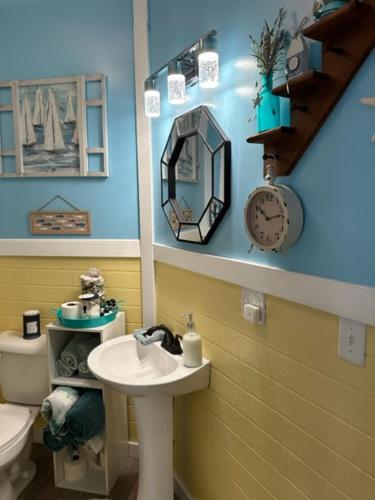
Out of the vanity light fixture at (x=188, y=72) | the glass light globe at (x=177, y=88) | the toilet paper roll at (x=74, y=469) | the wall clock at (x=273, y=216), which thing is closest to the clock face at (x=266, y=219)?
the wall clock at (x=273, y=216)

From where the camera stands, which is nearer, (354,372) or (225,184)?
(354,372)

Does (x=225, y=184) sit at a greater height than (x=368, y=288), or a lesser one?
greater

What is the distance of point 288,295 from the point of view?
1121 mm

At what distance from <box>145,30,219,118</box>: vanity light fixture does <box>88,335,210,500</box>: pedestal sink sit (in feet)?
3.74

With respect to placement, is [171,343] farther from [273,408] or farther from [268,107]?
[268,107]

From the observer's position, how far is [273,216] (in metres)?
1.09

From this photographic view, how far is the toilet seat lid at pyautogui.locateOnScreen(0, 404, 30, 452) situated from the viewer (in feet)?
5.70

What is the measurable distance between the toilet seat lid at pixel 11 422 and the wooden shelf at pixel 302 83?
190 centimetres

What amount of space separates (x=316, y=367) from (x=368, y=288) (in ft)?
1.02

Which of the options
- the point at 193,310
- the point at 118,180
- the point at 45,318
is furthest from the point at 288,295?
the point at 45,318

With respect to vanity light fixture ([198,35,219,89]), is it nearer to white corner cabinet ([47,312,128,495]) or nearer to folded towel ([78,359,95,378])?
white corner cabinet ([47,312,128,495])

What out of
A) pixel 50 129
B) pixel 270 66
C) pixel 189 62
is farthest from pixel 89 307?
pixel 270 66

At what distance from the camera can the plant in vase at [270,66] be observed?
107 cm

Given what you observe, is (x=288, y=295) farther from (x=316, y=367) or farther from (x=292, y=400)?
(x=292, y=400)
